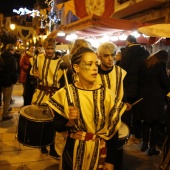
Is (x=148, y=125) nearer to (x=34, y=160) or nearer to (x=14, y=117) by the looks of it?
(x=34, y=160)

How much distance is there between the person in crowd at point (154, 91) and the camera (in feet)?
16.8

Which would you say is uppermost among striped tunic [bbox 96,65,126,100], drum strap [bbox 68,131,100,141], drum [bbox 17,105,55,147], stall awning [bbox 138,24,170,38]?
stall awning [bbox 138,24,170,38]

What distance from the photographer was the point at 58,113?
2234mm

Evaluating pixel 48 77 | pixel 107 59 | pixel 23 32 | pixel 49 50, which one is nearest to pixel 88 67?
pixel 107 59

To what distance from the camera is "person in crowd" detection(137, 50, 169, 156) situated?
16.8 feet

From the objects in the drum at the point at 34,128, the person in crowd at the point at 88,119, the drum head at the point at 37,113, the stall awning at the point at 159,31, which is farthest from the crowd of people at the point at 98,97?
the stall awning at the point at 159,31

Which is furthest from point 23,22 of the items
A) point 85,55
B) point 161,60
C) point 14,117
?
point 85,55

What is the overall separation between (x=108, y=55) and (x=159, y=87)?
7.68ft

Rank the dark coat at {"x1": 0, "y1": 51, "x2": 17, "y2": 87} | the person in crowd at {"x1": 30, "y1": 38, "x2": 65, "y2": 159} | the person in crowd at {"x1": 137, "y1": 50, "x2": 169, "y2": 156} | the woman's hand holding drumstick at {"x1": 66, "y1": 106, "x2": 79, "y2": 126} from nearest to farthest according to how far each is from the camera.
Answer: the woman's hand holding drumstick at {"x1": 66, "y1": 106, "x2": 79, "y2": 126} < the person in crowd at {"x1": 30, "y1": 38, "x2": 65, "y2": 159} < the person in crowd at {"x1": 137, "y1": 50, "x2": 169, "y2": 156} < the dark coat at {"x1": 0, "y1": 51, "x2": 17, "y2": 87}

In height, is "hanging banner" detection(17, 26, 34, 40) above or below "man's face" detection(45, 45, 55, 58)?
above

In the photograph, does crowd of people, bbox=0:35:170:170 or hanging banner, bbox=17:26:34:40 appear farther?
hanging banner, bbox=17:26:34:40

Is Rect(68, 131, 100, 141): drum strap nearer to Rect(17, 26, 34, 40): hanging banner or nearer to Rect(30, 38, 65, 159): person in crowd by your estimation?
Rect(30, 38, 65, 159): person in crowd

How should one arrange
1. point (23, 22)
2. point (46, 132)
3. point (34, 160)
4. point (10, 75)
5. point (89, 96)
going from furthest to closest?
point (23, 22) → point (10, 75) → point (34, 160) → point (46, 132) → point (89, 96)

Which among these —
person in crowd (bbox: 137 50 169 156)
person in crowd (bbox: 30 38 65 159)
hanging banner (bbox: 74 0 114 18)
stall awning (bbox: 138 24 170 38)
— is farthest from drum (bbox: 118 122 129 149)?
hanging banner (bbox: 74 0 114 18)
